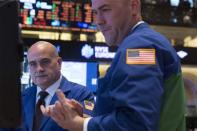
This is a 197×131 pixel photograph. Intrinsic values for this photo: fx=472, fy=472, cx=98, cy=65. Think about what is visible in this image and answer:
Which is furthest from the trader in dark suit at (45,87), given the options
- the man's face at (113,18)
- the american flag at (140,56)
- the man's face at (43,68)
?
the american flag at (140,56)

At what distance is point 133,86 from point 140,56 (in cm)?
12

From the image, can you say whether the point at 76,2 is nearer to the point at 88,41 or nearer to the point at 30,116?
the point at 88,41

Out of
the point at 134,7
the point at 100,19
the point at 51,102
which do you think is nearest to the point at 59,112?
the point at 100,19

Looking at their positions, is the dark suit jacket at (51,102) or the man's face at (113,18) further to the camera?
the dark suit jacket at (51,102)

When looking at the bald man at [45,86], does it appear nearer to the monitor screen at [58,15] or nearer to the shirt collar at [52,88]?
the shirt collar at [52,88]

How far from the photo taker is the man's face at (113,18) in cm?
191

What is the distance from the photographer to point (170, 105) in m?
1.80

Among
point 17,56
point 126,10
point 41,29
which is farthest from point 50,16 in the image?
point 17,56

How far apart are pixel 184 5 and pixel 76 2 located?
7.23ft

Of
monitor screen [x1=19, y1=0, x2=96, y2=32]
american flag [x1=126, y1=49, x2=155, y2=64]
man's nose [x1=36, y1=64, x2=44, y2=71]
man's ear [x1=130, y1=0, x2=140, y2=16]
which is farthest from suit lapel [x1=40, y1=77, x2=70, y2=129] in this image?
monitor screen [x1=19, y1=0, x2=96, y2=32]

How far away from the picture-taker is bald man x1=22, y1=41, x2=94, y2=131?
305 cm

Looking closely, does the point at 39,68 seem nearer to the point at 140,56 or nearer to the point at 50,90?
the point at 50,90

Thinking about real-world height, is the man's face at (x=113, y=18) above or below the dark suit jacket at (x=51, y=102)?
above

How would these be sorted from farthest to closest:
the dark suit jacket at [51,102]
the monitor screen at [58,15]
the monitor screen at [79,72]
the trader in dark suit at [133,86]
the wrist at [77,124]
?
the monitor screen at [79,72]
the monitor screen at [58,15]
the dark suit jacket at [51,102]
the wrist at [77,124]
the trader in dark suit at [133,86]
